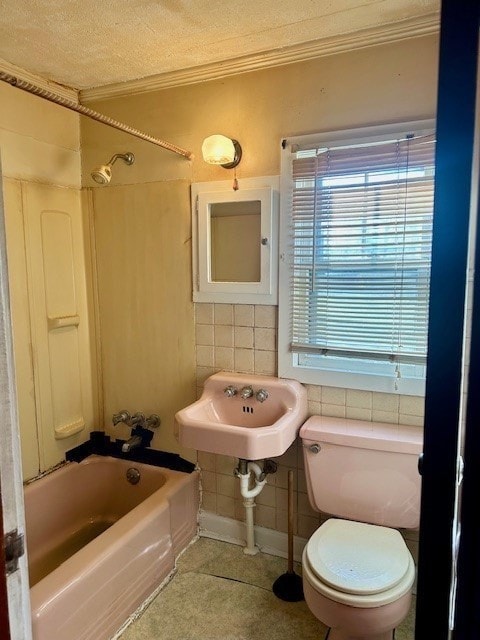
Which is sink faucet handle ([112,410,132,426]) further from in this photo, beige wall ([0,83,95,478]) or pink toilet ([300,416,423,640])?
pink toilet ([300,416,423,640])

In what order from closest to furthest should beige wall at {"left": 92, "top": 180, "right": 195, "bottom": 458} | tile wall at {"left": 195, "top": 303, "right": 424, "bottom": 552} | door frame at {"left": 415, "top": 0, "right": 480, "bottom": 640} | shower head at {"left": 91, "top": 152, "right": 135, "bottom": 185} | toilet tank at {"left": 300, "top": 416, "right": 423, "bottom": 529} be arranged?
door frame at {"left": 415, "top": 0, "right": 480, "bottom": 640} → toilet tank at {"left": 300, "top": 416, "right": 423, "bottom": 529} → tile wall at {"left": 195, "top": 303, "right": 424, "bottom": 552} → shower head at {"left": 91, "top": 152, "right": 135, "bottom": 185} → beige wall at {"left": 92, "top": 180, "right": 195, "bottom": 458}

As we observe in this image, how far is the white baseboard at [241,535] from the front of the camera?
2176 millimetres

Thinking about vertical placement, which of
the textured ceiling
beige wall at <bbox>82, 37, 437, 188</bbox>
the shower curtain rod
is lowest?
the shower curtain rod

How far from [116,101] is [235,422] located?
181cm

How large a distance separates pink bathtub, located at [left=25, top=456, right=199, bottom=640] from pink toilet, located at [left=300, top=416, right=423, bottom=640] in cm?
75

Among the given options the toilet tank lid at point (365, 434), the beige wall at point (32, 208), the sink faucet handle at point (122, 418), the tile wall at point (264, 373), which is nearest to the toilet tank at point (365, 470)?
the toilet tank lid at point (365, 434)

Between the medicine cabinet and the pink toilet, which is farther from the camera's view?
the medicine cabinet

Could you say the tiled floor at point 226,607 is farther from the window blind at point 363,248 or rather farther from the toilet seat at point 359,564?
the window blind at point 363,248

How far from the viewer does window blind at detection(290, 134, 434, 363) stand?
178cm

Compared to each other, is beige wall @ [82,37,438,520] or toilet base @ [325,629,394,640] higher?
beige wall @ [82,37,438,520]

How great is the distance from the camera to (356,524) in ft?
5.68

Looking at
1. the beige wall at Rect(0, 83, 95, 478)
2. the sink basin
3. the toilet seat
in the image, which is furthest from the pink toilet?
the beige wall at Rect(0, 83, 95, 478)

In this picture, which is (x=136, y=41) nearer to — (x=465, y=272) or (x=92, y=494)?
(x=465, y=272)

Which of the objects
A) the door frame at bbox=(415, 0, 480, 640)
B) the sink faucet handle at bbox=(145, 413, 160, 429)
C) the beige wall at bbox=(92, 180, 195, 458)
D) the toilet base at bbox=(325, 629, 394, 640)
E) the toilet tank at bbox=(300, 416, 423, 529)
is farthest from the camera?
the sink faucet handle at bbox=(145, 413, 160, 429)
